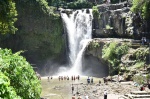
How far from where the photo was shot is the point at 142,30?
46438mm

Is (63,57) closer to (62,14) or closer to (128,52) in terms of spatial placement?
(62,14)

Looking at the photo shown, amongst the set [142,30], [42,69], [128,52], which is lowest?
[42,69]

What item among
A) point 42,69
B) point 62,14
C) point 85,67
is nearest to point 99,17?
point 62,14

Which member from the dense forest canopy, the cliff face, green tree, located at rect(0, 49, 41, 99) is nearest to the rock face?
the dense forest canopy

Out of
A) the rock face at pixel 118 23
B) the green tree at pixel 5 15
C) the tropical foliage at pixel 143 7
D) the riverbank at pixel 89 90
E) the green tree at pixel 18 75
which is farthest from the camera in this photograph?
the rock face at pixel 118 23

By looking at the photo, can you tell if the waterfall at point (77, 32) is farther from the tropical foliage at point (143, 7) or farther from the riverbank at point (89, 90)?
the riverbank at point (89, 90)

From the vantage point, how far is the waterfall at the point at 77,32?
51.2 metres

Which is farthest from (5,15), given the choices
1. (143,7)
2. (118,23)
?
(118,23)

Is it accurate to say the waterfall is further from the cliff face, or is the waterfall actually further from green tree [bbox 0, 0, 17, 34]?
green tree [bbox 0, 0, 17, 34]

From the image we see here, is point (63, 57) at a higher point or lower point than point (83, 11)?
lower

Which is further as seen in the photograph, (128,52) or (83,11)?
(83,11)

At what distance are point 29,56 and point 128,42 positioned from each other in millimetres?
19689

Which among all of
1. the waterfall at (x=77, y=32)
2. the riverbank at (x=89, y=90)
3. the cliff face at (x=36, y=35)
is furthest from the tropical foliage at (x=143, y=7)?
the cliff face at (x=36, y=35)

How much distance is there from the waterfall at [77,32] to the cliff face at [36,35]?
1858mm
